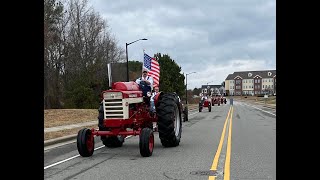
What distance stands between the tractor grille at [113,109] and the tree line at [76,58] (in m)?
27.3

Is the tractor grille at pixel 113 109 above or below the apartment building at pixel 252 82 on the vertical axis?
below

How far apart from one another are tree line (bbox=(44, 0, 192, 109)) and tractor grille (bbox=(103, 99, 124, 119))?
27.3m

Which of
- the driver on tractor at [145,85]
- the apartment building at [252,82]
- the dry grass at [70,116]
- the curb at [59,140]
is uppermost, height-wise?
the apartment building at [252,82]

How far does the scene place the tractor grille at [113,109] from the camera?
10.8 metres

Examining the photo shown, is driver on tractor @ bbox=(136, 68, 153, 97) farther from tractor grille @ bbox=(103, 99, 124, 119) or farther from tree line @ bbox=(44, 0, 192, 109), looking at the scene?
tree line @ bbox=(44, 0, 192, 109)

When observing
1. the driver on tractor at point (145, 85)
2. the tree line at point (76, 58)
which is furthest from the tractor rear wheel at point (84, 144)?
the tree line at point (76, 58)

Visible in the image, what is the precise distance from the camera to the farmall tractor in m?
10.2

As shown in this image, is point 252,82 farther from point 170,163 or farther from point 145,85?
point 170,163

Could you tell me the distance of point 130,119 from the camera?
11.0 meters

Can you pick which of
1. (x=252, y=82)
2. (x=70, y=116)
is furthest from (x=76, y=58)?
(x=252, y=82)

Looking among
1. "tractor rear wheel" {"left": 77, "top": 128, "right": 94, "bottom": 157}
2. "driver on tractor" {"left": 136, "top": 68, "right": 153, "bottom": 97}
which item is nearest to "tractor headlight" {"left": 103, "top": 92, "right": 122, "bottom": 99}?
"tractor rear wheel" {"left": 77, "top": 128, "right": 94, "bottom": 157}

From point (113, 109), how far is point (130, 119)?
54cm

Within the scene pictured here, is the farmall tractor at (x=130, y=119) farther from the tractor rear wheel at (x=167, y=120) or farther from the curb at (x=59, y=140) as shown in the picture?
the curb at (x=59, y=140)
